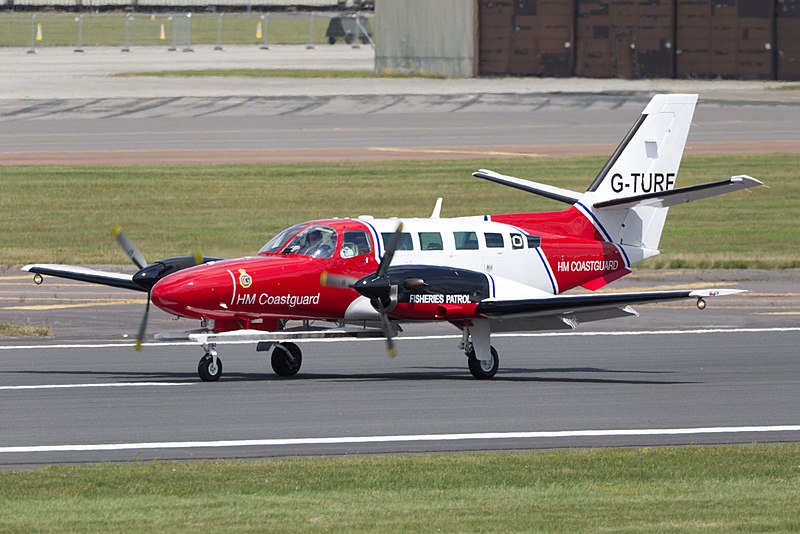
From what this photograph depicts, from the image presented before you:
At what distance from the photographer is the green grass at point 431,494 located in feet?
42.4

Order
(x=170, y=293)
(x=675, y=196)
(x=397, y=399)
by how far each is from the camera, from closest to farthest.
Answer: (x=397, y=399) → (x=170, y=293) → (x=675, y=196)

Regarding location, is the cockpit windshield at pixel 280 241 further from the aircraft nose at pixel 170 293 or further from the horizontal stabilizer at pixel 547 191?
the horizontal stabilizer at pixel 547 191

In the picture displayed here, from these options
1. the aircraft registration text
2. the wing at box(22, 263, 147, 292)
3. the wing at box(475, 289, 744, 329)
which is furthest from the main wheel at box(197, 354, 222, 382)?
the aircraft registration text

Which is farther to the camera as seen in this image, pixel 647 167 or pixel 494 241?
pixel 647 167

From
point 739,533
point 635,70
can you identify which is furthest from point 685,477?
point 635,70

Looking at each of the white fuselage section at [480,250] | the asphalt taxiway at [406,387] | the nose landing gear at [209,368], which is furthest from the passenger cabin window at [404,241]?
the nose landing gear at [209,368]

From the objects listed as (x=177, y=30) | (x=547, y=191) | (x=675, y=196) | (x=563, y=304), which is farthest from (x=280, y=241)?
(x=177, y=30)

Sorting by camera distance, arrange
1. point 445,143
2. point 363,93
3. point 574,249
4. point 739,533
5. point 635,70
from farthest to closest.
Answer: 1. point 635,70
2. point 363,93
3. point 445,143
4. point 574,249
5. point 739,533

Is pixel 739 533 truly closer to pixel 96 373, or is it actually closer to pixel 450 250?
pixel 450 250

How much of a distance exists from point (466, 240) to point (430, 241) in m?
0.64

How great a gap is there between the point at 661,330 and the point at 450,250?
23.6 feet

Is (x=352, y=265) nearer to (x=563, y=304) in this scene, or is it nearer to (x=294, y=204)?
(x=563, y=304)

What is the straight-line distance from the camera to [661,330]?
28.1 meters

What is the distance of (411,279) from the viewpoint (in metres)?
21.3
